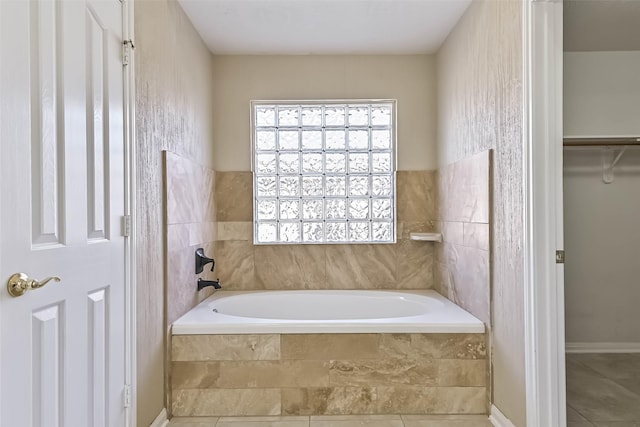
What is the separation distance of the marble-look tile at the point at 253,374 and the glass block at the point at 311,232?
4.27ft

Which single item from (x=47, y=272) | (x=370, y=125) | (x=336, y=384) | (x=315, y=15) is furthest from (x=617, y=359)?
(x=47, y=272)

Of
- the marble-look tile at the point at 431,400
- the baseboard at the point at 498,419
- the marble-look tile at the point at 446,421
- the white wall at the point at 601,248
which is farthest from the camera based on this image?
Answer: the white wall at the point at 601,248

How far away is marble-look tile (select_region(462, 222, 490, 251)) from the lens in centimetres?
234

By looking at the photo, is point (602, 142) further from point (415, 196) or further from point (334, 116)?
point (334, 116)

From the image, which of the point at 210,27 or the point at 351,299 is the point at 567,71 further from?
the point at 210,27

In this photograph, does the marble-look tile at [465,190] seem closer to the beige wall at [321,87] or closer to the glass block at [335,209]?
the beige wall at [321,87]

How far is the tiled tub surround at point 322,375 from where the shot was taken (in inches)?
90.9

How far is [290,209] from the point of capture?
3.47 meters

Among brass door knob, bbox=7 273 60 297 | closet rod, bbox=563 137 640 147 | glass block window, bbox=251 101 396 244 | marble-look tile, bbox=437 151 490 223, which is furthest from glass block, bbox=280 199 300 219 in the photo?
brass door knob, bbox=7 273 60 297

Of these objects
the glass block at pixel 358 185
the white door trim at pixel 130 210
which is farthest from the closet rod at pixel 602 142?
the white door trim at pixel 130 210

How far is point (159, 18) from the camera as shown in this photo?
228 centimetres

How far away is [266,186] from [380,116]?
108 cm

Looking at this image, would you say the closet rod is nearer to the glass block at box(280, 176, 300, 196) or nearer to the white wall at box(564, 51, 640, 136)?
the white wall at box(564, 51, 640, 136)

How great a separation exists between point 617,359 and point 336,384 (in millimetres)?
2356
